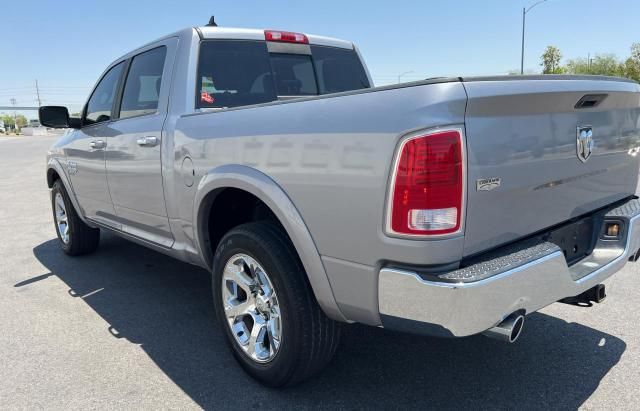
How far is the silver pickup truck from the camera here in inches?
74.0

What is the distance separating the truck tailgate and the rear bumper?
12 cm

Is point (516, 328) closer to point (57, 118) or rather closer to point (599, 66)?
point (57, 118)

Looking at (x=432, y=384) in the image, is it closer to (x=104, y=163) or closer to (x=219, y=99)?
(x=219, y=99)

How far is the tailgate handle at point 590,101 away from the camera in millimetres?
2305

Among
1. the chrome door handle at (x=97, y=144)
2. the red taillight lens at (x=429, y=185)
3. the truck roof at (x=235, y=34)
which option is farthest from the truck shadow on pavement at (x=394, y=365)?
the truck roof at (x=235, y=34)

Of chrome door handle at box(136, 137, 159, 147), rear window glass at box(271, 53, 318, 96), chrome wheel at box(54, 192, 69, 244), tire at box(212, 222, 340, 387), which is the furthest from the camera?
chrome wheel at box(54, 192, 69, 244)

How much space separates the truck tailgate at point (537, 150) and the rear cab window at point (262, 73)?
1939 mm

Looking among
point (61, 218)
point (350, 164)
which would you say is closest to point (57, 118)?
point (61, 218)

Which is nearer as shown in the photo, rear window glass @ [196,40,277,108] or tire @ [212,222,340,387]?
tire @ [212,222,340,387]

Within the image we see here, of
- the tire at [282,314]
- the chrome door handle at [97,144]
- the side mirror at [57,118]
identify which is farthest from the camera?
the side mirror at [57,118]

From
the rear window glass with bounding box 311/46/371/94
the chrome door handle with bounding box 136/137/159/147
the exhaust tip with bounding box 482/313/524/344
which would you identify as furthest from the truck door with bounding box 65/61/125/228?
the exhaust tip with bounding box 482/313/524/344

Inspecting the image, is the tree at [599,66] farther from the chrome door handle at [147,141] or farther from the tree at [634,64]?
the chrome door handle at [147,141]

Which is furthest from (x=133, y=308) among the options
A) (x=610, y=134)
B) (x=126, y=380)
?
(x=610, y=134)

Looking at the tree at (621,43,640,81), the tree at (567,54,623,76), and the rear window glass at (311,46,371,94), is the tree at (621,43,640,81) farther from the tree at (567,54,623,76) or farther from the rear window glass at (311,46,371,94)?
the rear window glass at (311,46,371,94)
